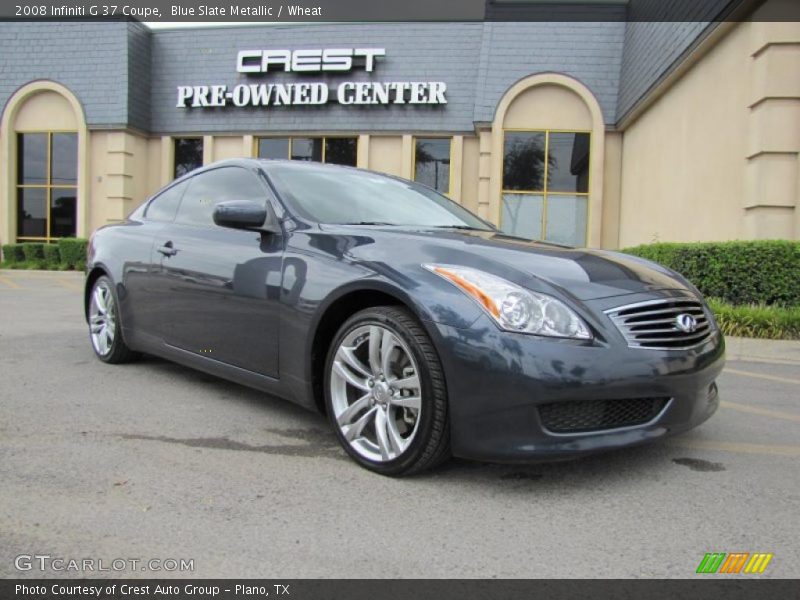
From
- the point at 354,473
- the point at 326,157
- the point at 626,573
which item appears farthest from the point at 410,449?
the point at 326,157

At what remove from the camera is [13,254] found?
55.8ft

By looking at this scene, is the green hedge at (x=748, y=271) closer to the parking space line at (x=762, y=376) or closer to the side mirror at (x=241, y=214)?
the parking space line at (x=762, y=376)

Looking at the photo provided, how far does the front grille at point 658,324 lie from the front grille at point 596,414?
25cm

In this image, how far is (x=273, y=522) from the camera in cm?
240

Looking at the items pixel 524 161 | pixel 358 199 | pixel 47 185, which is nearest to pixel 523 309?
pixel 358 199

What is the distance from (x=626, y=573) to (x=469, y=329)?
1018 millimetres

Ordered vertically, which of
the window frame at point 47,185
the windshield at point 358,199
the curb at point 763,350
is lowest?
the curb at point 763,350

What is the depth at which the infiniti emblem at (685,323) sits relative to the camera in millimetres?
2829

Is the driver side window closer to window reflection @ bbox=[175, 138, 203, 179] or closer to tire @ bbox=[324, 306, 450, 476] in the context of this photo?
tire @ bbox=[324, 306, 450, 476]

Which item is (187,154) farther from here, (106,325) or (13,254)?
(106,325)

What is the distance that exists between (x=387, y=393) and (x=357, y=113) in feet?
48.5

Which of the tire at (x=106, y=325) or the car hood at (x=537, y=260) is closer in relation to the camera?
the car hood at (x=537, y=260)
